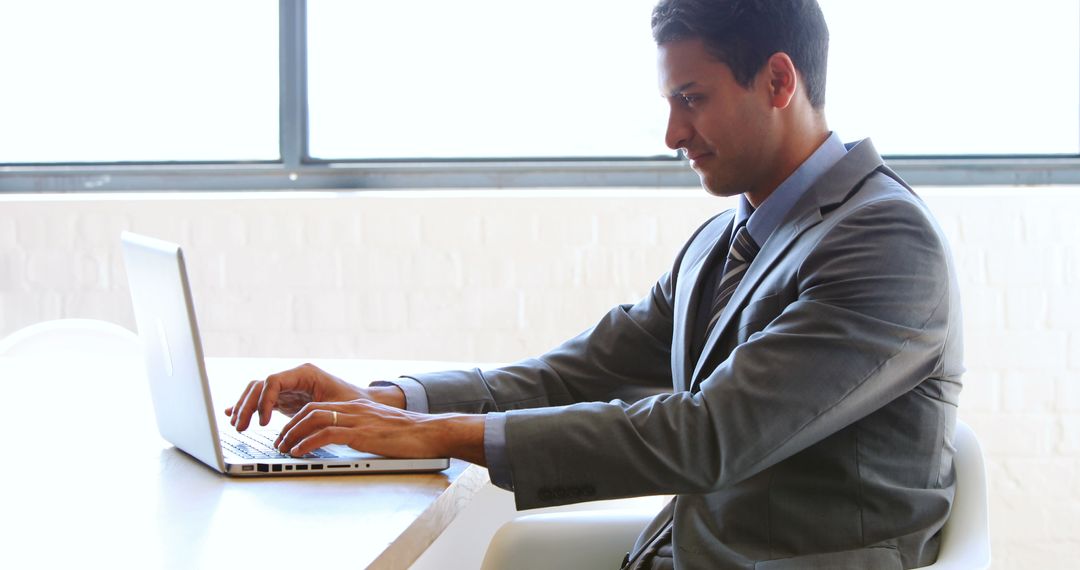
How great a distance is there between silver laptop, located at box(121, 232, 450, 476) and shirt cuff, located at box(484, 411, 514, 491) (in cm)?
8

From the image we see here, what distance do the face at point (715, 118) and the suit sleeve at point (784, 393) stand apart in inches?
9.9

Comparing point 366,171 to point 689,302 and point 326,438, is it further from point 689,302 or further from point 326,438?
point 326,438

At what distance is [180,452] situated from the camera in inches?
55.0

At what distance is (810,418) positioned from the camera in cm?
120

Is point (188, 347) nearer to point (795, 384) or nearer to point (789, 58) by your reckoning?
point (795, 384)

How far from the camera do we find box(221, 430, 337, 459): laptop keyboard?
1.32 metres

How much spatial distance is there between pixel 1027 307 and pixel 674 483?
1929 mm

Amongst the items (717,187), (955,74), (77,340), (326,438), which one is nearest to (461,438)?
(326,438)

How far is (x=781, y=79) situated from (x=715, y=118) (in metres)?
0.10

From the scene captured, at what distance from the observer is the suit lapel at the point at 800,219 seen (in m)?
1.35

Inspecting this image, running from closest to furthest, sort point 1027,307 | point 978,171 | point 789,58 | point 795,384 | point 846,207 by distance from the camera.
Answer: point 795,384 < point 846,207 < point 789,58 < point 1027,307 < point 978,171

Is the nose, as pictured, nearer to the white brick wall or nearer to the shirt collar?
the shirt collar

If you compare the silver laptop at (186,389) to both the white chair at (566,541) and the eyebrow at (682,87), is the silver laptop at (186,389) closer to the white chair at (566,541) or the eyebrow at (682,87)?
the white chair at (566,541)

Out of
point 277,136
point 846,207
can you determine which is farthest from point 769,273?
point 277,136
